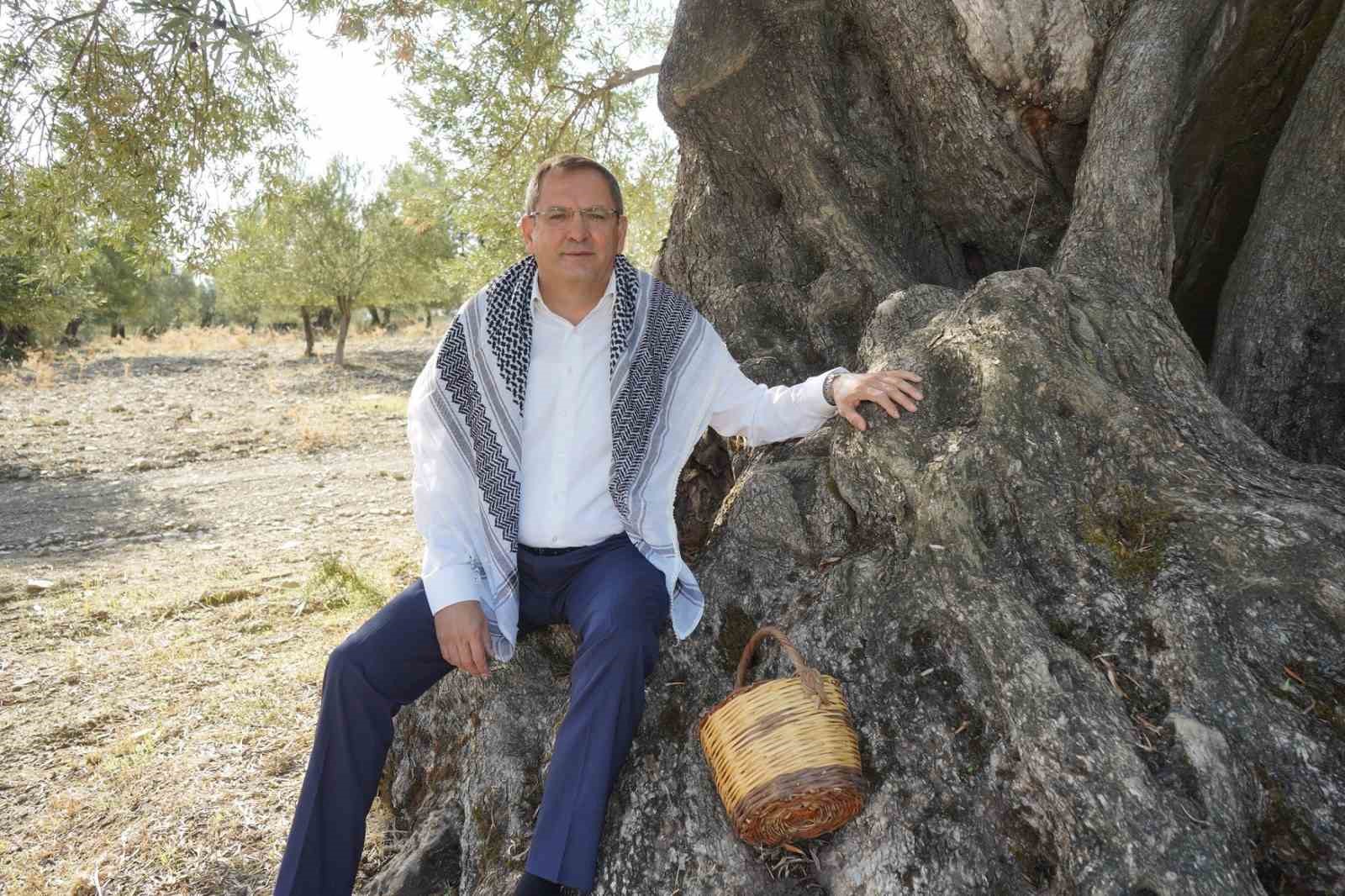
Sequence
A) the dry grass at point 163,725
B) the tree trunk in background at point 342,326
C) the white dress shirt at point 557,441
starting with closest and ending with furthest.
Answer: the white dress shirt at point 557,441, the dry grass at point 163,725, the tree trunk in background at point 342,326

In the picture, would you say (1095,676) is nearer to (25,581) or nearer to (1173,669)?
(1173,669)

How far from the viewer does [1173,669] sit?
8.05ft

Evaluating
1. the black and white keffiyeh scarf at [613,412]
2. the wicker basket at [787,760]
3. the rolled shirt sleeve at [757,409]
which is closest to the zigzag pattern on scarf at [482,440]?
the black and white keffiyeh scarf at [613,412]

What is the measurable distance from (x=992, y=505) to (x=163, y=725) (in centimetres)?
413

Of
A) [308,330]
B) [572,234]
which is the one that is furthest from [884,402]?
[308,330]

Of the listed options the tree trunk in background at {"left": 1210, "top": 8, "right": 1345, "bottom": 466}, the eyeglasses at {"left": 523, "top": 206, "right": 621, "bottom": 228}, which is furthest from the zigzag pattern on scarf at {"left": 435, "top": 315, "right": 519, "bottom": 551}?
the tree trunk in background at {"left": 1210, "top": 8, "right": 1345, "bottom": 466}

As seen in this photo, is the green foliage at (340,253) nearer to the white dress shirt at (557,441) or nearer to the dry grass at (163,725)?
the dry grass at (163,725)

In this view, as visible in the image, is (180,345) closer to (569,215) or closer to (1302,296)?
(569,215)

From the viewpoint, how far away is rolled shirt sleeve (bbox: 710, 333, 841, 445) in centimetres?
345

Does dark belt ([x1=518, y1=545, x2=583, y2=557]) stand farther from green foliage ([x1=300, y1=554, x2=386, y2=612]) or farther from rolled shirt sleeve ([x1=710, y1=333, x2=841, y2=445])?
green foliage ([x1=300, y1=554, x2=386, y2=612])

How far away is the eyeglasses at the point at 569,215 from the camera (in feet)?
10.6

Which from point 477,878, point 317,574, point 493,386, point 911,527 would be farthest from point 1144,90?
point 317,574

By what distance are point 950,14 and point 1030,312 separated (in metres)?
1.88

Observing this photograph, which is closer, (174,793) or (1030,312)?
(1030,312)
